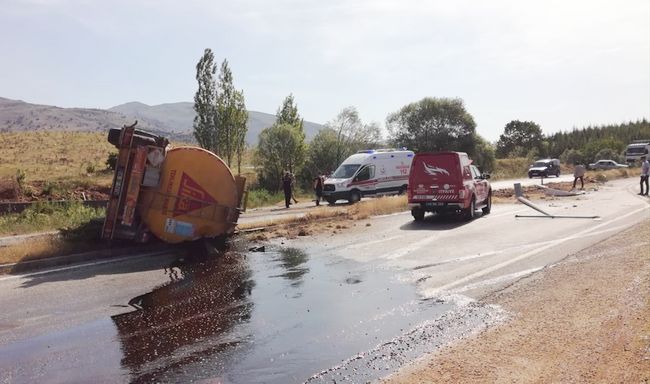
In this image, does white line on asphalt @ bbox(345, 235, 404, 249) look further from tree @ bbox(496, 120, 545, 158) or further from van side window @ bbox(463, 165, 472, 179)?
tree @ bbox(496, 120, 545, 158)

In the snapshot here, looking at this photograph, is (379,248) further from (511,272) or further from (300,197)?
(300,197)

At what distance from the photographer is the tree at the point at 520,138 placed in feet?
321

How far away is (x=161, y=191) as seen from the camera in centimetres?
1184

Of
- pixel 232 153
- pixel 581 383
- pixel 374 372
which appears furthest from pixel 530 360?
pixel 232 153

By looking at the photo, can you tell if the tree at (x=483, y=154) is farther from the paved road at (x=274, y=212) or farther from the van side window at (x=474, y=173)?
the van side window at (x=474, y=173)

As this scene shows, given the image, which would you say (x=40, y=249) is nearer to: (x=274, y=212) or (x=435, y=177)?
(x=435, y=177)

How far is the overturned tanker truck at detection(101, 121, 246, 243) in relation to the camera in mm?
11655

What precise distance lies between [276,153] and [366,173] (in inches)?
555

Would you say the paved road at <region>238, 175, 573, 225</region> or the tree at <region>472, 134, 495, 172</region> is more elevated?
the tree at <region>472, 134, 495, 172</region>

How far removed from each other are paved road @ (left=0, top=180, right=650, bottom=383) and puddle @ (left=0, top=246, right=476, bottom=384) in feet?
0.07

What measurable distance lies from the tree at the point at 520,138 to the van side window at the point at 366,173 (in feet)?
242

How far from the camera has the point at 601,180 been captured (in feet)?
135

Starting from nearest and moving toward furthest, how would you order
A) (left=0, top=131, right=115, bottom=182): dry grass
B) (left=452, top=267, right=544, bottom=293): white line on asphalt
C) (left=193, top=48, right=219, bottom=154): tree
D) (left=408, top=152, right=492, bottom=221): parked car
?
(left=452, top=267, right=544, bottom=293): white line on asphalt, (left=408, top=152, right=492, bottom=221): parked car, (left=193, top=48, right=219, bottom=154): tree, (left=0, top=131, right=115, bottom=182): dry grass

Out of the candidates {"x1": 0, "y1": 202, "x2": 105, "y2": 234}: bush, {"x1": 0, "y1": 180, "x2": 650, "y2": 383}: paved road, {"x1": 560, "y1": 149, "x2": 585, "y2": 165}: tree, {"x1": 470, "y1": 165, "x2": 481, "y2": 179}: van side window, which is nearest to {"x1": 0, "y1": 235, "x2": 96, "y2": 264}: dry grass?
{"x1": 0, "y1": 180, "x2": 650, "y2": 383}: paved road
